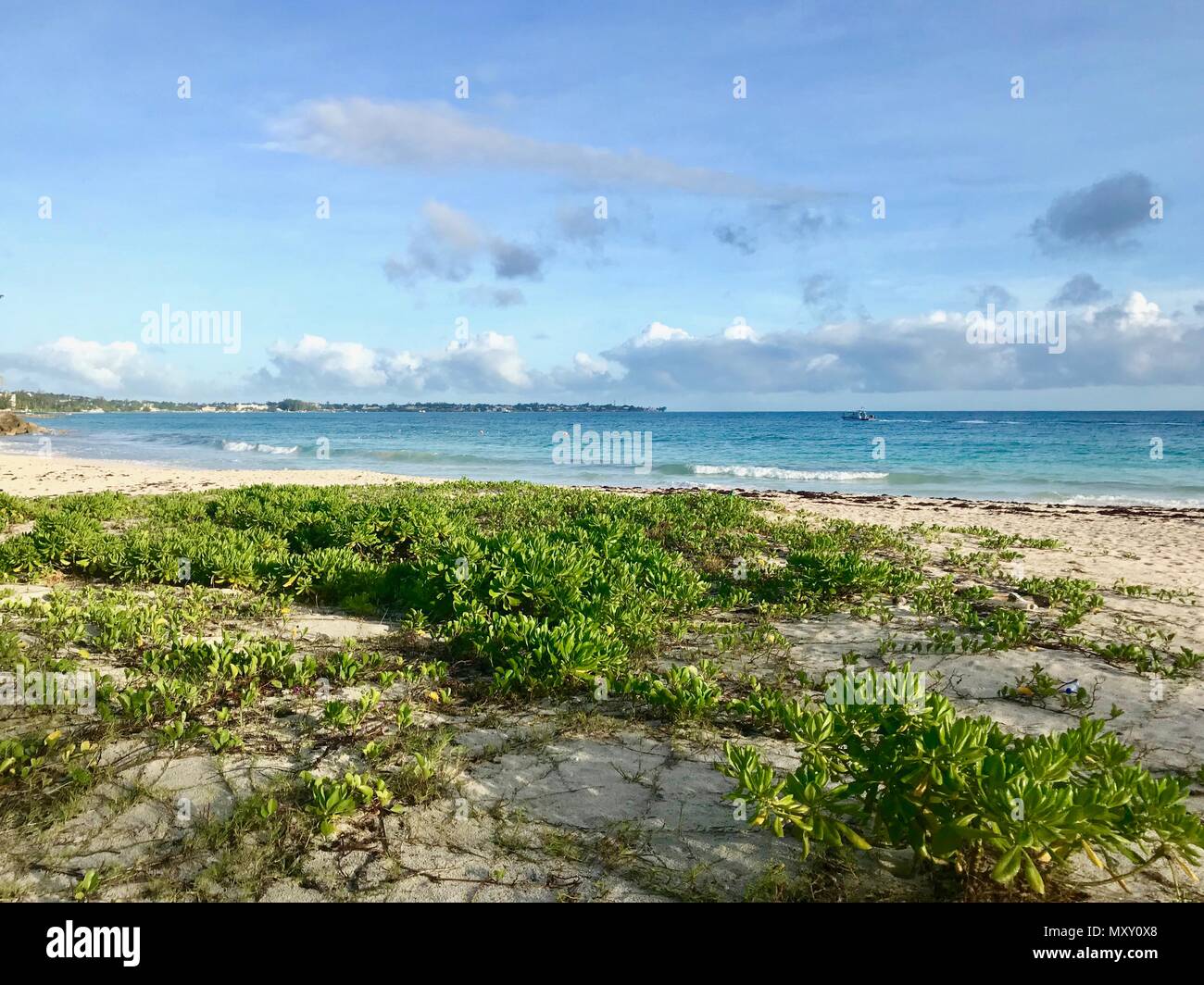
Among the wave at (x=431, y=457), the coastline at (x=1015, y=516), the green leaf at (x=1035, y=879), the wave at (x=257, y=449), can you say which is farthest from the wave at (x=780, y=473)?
the green leaf at (x=1035, y=879)

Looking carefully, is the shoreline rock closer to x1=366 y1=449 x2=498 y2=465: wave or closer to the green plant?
x1=366 y1=449 x2=498 y2=465: wave

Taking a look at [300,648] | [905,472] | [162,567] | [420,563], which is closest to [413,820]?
[300,648]

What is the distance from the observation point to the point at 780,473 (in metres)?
42.8

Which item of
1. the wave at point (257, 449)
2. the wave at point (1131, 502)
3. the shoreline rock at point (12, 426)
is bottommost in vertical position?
the wave at point (1131, 502)

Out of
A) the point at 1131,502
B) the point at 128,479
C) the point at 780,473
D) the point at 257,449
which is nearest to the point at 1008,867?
the point at 1131,502

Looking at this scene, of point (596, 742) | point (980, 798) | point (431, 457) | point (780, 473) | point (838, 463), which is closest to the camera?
point (980, 798)

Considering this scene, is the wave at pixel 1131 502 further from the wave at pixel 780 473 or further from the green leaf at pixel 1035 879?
the green leaf at pixel 1035 879

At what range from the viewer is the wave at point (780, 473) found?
39.3 meters

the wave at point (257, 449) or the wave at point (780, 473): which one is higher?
the wave at point (257, 449)

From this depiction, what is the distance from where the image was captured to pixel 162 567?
330 inches

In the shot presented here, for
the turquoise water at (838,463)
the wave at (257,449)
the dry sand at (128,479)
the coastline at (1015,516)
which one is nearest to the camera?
the coastline at (1015,516)

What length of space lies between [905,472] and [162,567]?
39.9 m

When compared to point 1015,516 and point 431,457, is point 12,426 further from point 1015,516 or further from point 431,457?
point 1015,516
